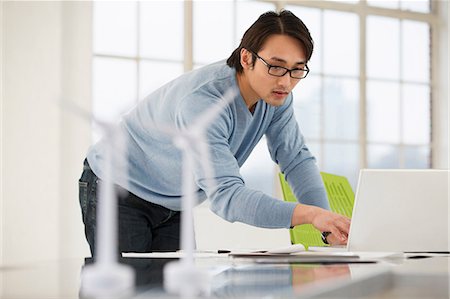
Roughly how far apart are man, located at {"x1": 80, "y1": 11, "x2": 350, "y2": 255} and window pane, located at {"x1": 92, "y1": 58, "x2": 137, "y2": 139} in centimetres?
257

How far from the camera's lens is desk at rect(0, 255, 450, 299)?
1065 millimetres

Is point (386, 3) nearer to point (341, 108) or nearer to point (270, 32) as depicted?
point (341, 108)

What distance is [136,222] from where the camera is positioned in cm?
260

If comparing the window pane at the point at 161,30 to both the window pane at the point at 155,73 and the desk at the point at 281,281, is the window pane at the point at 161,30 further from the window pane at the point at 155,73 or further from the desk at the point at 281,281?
the desk at the point at 281,281

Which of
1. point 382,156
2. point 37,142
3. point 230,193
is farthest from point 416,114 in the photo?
point 230,193

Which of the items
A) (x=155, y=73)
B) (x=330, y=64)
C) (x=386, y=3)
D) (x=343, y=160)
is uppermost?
(x=386, y=3)

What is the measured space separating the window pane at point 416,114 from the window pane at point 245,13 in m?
1.45

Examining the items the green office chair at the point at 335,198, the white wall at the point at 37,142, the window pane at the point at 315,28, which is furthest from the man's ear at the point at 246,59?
the window pane at the point at 315,28

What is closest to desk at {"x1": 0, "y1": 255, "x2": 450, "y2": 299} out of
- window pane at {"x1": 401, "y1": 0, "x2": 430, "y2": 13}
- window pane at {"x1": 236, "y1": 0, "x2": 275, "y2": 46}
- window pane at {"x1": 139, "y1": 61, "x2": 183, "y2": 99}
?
window pane at {"x1": 139, "y1": 61, "x2": 183, "y2": 99}

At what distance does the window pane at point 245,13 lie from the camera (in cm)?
580

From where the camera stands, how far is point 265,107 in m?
2.63

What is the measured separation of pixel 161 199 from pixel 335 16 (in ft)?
13.1

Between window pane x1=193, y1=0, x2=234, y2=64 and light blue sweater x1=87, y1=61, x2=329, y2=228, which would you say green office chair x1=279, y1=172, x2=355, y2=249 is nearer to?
light blue sweater x1=87, y1=61, x2=329, y2=228

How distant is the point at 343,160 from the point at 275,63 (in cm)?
389
